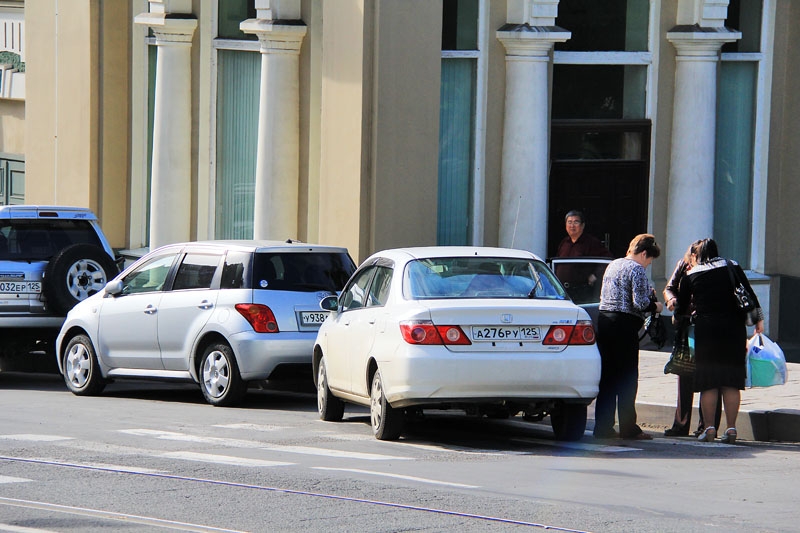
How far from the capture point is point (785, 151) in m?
19.7

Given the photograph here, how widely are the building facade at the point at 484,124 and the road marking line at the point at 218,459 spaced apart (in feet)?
26.4

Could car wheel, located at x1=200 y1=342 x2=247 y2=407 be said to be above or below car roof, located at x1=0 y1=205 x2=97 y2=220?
below

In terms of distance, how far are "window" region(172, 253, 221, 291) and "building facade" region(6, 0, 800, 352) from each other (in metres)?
4.13

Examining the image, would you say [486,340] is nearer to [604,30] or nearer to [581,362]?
[581,362]

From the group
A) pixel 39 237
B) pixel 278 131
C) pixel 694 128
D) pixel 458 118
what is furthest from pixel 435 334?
pixel 278 131

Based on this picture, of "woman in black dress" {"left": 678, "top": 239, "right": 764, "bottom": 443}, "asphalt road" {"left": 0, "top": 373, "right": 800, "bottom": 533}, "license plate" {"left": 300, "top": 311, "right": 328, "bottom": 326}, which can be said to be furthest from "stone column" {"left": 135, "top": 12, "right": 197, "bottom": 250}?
"woman in black dress" {"left": 678, "top": 239, "right": 764, "bottom": 443}

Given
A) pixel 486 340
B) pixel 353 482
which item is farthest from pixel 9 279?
pixel 353 482

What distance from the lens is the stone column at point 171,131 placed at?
20953 millimetres

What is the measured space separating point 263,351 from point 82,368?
8.34 ft

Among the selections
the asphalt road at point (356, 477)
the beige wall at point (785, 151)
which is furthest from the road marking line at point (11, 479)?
the beige wall at point (785, 151)

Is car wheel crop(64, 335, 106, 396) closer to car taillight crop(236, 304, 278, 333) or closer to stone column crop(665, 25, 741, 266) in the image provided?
car taillight crop(236, 304, 278, 333)

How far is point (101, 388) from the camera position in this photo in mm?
14938

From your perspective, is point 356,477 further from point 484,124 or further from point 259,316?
point 484,124

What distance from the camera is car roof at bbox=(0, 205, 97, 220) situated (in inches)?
626
